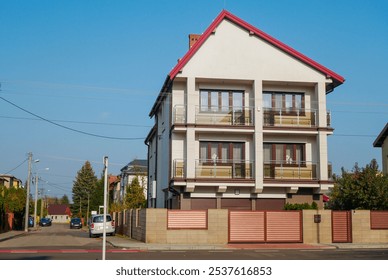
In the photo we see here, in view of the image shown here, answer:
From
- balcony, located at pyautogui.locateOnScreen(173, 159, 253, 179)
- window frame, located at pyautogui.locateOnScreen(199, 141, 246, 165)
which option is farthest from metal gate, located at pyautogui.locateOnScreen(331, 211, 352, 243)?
window frame, located at pyautogui.locateOnScreen(199, 141, 246, 165)

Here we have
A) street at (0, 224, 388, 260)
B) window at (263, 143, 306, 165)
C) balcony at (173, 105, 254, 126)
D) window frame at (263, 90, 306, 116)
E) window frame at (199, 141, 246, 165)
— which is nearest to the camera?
street at (0, 224, 388, 260)

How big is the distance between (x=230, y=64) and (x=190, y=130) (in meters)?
5.05

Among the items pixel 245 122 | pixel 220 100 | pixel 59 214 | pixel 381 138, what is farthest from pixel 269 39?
pixel 59 214

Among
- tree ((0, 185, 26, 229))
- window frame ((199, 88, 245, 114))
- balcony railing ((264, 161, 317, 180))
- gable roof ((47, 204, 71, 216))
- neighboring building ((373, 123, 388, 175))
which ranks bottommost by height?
gable roof ((47, 204, 71, 216))

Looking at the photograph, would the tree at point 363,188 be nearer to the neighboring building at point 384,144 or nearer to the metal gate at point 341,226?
the metal gate at point 341,226

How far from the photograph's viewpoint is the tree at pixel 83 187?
394 ft

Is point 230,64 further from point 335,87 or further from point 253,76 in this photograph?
point 335,87

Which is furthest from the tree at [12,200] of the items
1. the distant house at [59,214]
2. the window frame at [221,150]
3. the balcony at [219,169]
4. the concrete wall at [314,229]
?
the distant house at [59,214]

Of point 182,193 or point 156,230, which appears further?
point 182,193

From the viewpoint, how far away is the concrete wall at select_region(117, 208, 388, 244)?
27734 millimetres

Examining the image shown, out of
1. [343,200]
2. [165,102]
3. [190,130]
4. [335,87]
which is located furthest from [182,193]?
[335,87]

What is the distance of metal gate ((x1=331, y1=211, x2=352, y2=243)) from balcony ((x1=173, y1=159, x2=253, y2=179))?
19.0 ft

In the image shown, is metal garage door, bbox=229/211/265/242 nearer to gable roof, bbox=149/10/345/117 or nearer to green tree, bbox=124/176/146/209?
gable roof, bbox=149/10/345/117

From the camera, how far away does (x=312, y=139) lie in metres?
33.9
